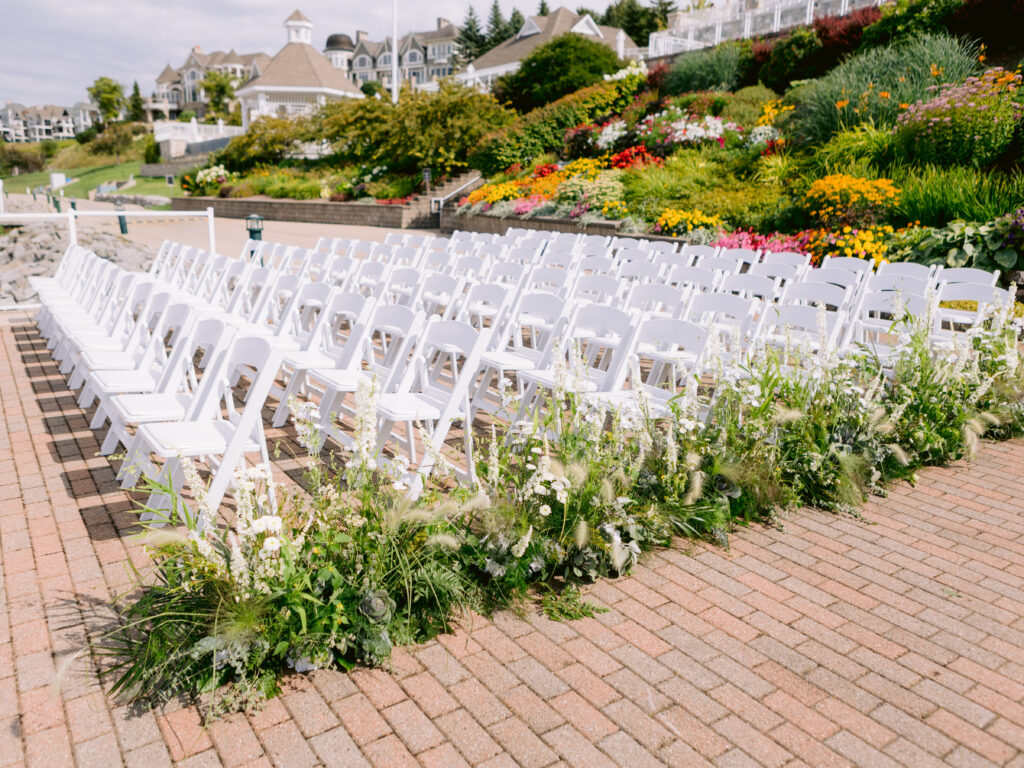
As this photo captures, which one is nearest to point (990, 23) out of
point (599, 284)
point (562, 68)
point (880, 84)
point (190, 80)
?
point (880, 84)

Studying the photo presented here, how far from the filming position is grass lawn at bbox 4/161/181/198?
45406mm

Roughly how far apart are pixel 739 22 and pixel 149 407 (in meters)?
26.2

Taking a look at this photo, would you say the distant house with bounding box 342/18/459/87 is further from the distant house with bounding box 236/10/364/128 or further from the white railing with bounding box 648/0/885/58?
the white railing with bounding box 648/0/885/58

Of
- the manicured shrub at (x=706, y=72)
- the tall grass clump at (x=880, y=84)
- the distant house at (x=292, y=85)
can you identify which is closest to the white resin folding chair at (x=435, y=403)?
the tall grass clump at (x=880, y=84)

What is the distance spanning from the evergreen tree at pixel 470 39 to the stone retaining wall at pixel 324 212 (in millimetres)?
48769

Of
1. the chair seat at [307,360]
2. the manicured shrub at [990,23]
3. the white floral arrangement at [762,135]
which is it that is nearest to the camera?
the chair seat at [307,360]

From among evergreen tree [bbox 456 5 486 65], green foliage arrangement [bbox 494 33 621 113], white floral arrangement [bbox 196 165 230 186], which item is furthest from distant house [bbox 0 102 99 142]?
green foliage arrangement [bbox 494 33 621 113]

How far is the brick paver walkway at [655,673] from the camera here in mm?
2361

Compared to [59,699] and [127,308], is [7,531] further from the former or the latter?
[127,308]

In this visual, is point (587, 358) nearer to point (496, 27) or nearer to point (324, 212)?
point (324, 212)

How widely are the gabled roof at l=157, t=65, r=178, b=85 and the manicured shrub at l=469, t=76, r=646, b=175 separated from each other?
4576 inches

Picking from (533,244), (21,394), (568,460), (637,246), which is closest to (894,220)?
(637,246)

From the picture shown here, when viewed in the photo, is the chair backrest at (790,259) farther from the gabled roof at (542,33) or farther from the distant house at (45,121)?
the distant house at (45,121)

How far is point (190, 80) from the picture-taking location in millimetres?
110562
